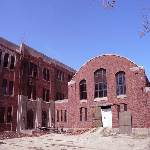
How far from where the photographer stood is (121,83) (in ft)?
78.4

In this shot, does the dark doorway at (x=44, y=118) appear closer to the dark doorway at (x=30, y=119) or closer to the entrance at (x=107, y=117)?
the dark doorway at (x=30, y=119)

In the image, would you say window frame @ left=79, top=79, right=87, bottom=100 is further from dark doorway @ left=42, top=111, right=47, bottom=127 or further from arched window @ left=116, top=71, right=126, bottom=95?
dark doorway @ left=42, top=111, right=47, bottom=127

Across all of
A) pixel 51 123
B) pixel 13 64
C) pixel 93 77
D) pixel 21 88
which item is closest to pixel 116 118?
pixel 93 77

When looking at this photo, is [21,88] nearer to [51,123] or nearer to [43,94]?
[43,94]

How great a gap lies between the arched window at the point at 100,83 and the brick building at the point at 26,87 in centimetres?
937

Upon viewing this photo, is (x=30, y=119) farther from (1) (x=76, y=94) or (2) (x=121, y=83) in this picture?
(2) (x=121, y=83)

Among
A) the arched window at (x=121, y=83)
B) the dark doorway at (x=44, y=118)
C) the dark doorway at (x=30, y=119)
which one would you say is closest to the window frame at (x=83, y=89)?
the arched window at (x=121, y=83)

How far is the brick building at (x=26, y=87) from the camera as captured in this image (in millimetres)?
23766

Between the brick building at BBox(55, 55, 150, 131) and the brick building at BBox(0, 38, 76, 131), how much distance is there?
4.30 meters

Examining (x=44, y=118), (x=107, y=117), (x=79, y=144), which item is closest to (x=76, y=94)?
(x=107, y=117)

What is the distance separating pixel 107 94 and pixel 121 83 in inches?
93.2

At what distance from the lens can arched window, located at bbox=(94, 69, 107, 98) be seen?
25109 millimetres

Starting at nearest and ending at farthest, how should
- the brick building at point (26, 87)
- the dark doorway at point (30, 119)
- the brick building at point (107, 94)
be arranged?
the brick building at point (107, 94) < the brick building at point (26, 87) < the dark doorway at point (30, 119)

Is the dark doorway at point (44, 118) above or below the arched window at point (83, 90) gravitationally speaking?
below
